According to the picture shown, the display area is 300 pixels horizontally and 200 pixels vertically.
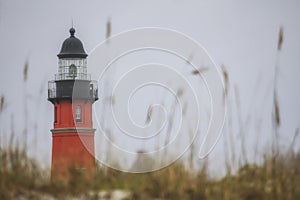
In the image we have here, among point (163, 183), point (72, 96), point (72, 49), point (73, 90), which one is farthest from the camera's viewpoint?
point (72, 49)

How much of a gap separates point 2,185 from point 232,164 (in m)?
1.84

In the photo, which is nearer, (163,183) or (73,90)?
(163,183)

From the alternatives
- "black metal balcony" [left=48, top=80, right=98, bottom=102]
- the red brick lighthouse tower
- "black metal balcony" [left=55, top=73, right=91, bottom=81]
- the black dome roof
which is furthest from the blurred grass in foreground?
the black dome roof

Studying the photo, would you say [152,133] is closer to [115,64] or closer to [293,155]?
[115,64]

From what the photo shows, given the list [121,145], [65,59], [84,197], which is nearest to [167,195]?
[84,197]

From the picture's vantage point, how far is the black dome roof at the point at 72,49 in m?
33.6

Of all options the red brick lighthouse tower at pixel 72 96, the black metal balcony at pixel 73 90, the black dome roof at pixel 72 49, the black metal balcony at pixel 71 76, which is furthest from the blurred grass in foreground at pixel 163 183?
the black dome roof at pixel 72 49

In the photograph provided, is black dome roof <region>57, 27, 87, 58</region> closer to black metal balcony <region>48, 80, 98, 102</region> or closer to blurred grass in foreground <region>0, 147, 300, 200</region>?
black metal balcony <region>48, 80, 98, 102</region>

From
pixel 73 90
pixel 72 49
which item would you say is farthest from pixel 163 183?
pixel 72 49

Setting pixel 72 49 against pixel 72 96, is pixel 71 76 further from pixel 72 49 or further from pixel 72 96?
pixel 72 49

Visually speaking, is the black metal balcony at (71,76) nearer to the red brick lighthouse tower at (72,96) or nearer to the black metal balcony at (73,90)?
the red brick lighthouse tower at (72,96)

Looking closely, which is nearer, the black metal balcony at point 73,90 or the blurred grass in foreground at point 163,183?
the blurred grass in foreground at point 163,183

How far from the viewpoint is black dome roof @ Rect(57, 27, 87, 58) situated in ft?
110

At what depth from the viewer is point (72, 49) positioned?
34.0m
